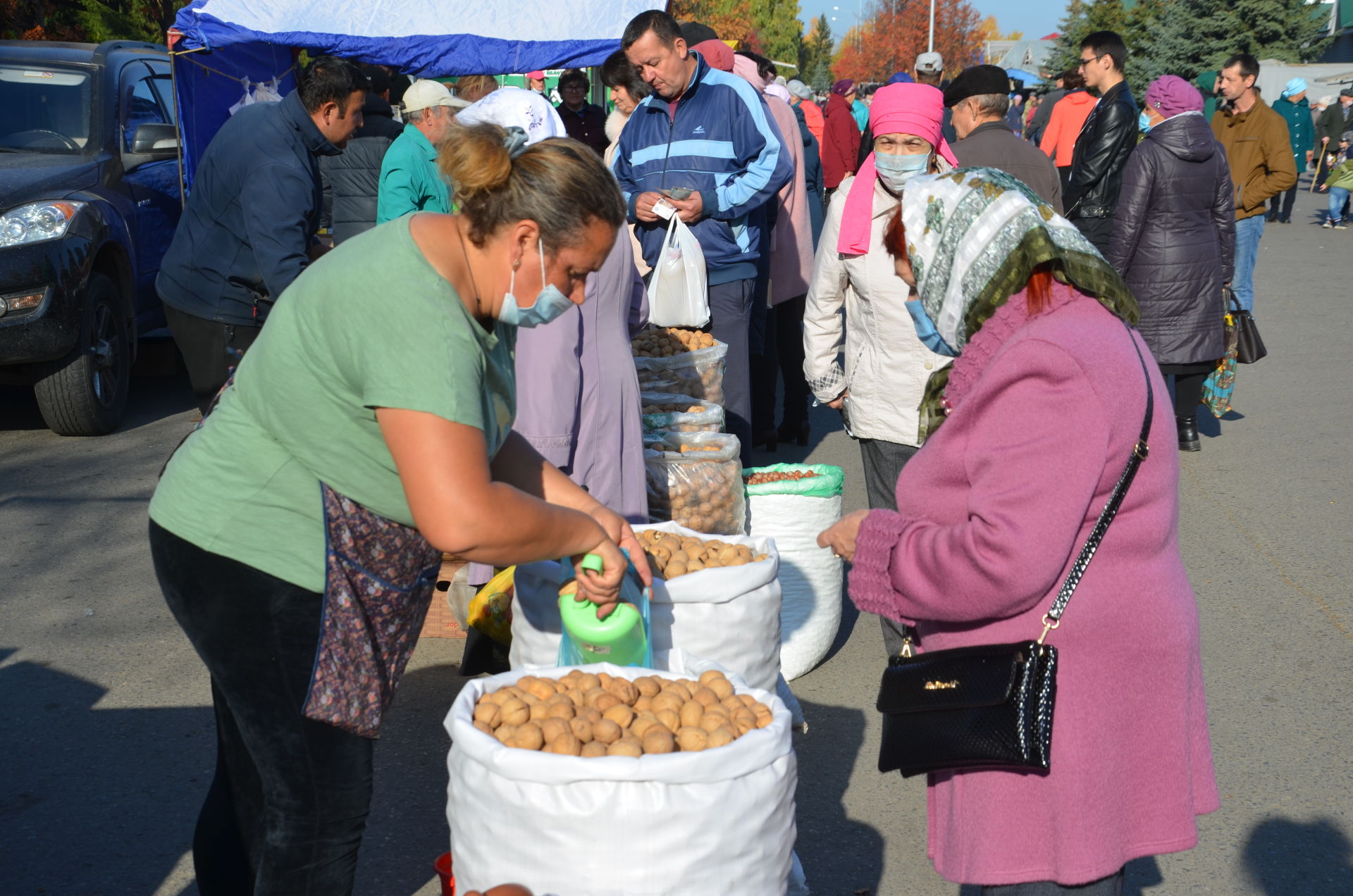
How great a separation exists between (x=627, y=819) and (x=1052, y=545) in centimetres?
86

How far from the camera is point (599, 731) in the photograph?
7.27 ft

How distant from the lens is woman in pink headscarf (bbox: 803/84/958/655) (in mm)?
4031

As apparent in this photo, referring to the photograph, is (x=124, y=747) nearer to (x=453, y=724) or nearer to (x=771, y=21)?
(x=453, y=724)

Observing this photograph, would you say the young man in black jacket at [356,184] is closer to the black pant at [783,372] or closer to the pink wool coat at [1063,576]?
the black pant at [783,372]

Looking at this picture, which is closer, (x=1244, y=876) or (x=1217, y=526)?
(x=1244, y=876)

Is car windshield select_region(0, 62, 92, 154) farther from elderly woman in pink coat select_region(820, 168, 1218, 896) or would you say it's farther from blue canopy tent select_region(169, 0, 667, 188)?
elderly woman in pink coat select_region(820, 168, 1218, 896)

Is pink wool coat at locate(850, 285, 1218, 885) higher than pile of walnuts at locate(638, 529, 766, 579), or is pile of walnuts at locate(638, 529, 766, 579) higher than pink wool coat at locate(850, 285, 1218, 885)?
pink wool coat at locate(850, 285, 1218, 885)

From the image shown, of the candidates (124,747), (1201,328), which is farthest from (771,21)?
(124,747)

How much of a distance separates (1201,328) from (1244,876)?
14.6ft

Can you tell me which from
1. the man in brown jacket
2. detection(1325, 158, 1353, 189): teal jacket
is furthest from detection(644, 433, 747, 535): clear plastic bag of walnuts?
detection(1325, 158, 1353, 189): teal jacket

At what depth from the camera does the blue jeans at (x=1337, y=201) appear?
19.6 meters

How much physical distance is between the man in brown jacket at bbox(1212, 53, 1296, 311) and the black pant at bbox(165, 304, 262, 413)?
6.99 meters

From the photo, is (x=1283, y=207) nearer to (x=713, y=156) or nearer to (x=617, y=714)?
(x=713, y=156)

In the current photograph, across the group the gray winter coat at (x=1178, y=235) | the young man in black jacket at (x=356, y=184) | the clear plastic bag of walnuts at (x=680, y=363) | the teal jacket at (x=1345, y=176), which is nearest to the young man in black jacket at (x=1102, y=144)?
the gray winter coat at (x=1178, y=235)
